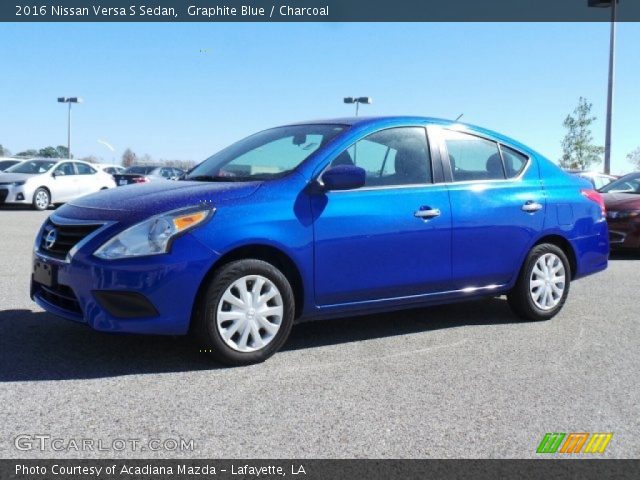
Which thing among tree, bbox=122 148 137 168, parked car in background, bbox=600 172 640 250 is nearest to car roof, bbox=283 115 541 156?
parked car in background, bbox=600 172 640 250

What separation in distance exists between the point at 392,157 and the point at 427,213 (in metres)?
0.49

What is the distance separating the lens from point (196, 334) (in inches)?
173

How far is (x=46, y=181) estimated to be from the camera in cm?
1969

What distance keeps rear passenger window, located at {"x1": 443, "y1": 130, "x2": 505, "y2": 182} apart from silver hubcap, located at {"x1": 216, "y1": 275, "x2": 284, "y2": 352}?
1.85 meters

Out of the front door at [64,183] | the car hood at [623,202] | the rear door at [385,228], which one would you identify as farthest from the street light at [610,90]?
the rear door at [385,228]

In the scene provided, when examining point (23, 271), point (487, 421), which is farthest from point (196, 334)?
point (23, 271)

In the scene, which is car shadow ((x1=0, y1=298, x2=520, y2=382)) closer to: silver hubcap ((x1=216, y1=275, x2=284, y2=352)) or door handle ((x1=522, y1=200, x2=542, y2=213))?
silver hubcap ((x1=216, y1=275, x2=284, y2=352))

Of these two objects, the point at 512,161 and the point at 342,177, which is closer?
the point at 342,177

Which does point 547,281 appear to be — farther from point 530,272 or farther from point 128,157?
point 128,157

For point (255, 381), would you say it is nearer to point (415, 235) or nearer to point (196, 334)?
point (196, 334)

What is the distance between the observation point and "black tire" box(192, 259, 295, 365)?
434 cm

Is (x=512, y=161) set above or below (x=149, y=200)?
above

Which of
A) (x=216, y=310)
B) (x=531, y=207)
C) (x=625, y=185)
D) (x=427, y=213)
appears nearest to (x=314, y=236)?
(x=216, y=310)

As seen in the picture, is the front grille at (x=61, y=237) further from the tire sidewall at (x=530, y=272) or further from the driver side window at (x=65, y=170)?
the driver side window at (x=65, y=170)
